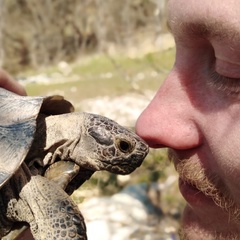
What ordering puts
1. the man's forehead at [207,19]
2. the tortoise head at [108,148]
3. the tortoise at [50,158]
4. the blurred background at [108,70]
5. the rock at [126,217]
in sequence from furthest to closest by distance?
the blurred background at [108,70] < the rock at [126,217] < the tortoise head at [108,148] < the tortoise at [50,158] < the man's forehead at [207,19]

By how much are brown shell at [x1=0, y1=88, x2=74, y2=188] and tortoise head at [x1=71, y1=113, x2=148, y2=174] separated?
0.39 feet

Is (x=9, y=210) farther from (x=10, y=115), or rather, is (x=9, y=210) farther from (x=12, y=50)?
(x=12, y=50)

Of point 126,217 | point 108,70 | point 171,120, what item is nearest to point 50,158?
point 171,120

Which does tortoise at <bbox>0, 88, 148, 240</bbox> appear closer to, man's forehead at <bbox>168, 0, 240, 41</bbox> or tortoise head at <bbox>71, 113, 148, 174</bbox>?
tortoise head at <bbox>71, 113, 148, 174</bbox>

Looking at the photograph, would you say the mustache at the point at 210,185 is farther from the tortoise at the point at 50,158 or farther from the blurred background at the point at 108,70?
the blurred background at the point at 108,70

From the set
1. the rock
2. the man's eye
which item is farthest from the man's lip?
the rock

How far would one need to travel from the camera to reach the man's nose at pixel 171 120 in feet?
3.96

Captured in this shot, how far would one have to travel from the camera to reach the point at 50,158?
128 centimetres

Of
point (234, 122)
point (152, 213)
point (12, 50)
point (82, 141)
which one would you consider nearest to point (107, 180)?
point (152, 213)

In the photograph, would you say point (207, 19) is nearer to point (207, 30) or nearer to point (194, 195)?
point (207, 30)

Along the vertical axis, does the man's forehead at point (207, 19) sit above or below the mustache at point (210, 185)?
above

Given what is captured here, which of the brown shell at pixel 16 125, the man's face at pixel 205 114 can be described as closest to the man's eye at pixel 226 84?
the man's face at pixel 205 114

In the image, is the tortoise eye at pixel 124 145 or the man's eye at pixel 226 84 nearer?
the man's eye at pixel 226 84

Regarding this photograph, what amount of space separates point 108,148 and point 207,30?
1.19 feet
